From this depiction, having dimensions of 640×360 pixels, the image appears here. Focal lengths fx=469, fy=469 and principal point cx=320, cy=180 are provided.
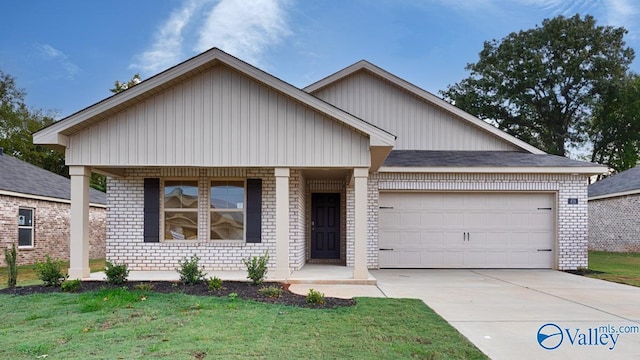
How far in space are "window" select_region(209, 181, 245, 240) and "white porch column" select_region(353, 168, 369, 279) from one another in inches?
119

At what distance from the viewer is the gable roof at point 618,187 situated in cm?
1936

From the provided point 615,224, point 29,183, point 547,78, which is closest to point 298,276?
point 29,183

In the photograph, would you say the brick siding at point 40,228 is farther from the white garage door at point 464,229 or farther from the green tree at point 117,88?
the green tree at point 117,88

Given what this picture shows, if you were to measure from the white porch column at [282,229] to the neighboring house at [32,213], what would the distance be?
396 inches

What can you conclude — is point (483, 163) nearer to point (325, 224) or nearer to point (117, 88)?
point (325, 224)

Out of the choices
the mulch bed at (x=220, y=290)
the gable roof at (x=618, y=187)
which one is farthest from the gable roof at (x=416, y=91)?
the gable roof at (x=618, y=187)

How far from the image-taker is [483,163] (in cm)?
1200

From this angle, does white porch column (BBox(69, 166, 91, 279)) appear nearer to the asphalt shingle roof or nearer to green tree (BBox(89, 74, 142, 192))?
the asphalt shingle roof

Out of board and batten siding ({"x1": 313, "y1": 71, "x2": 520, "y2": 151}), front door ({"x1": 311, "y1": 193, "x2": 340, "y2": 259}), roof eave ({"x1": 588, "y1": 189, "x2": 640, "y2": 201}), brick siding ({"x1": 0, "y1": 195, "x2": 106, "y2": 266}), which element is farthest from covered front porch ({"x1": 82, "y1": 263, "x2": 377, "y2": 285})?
roof eave ({"x1": 588, "y1": 189, "x2": 640, "y2": 201})

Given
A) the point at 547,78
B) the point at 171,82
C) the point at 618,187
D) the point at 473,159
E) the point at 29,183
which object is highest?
the point at 547,78

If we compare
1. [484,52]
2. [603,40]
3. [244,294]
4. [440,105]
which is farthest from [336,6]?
[603,40]

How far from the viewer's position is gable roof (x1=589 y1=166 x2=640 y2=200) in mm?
19359

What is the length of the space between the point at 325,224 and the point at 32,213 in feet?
34.1

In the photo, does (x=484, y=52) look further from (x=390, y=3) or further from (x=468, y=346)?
(x=468, y=346)
